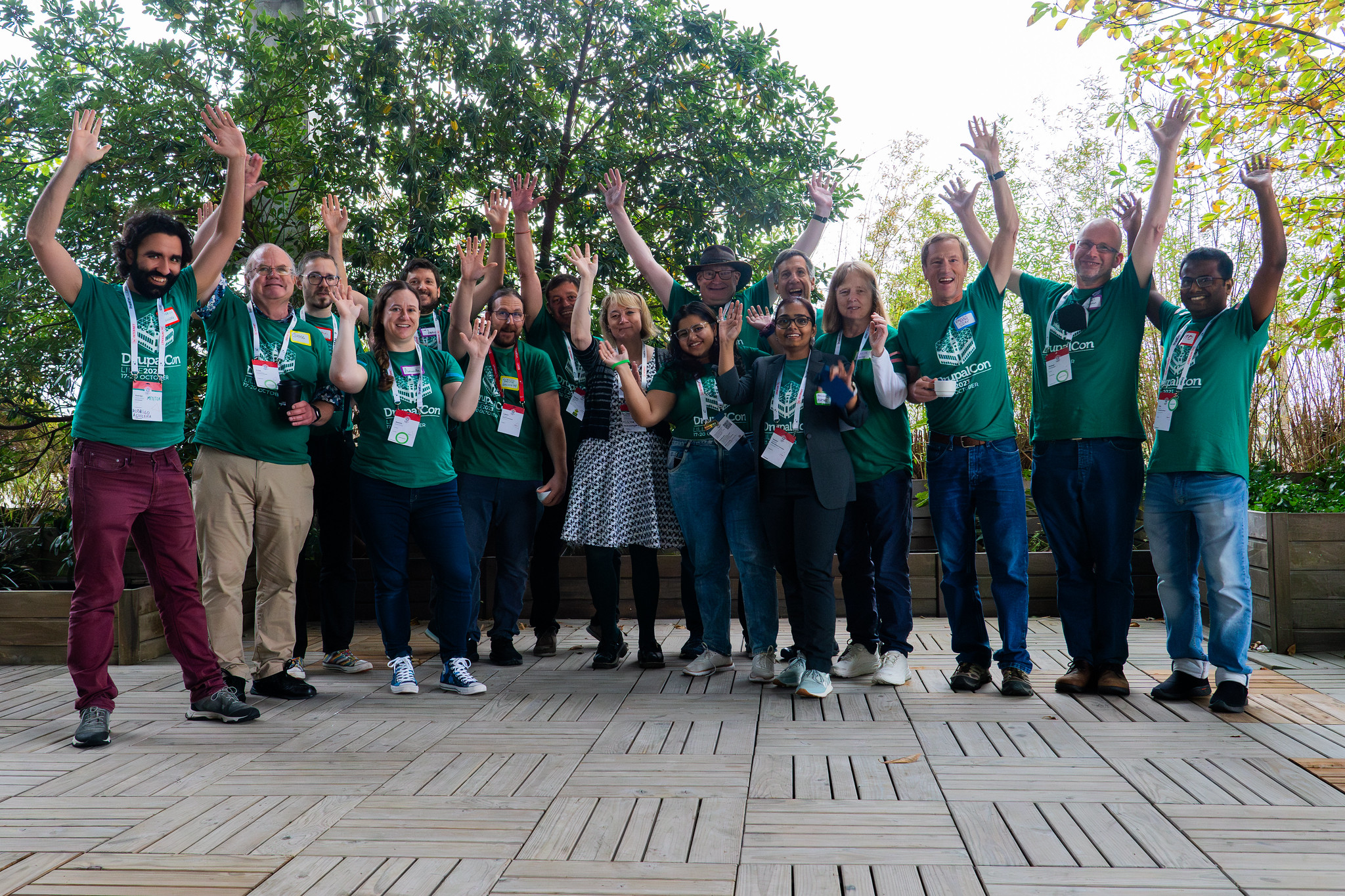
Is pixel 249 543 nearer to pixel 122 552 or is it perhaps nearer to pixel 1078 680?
pixel 122 552

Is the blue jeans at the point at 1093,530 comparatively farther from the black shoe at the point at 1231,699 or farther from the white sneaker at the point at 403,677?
the white sneaker at the point at 403,677

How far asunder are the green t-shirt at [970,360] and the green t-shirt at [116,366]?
2595 mm

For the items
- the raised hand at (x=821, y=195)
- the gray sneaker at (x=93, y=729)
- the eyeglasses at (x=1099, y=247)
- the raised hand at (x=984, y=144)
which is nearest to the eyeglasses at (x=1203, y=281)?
the eyeglasses at (x=1099, y=247)

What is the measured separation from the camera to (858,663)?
3699mm

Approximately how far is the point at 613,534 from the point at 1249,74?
12.0 feet

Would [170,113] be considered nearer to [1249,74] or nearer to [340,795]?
[340,795]

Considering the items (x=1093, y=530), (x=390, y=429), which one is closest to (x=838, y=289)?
(x=1093, y=530)

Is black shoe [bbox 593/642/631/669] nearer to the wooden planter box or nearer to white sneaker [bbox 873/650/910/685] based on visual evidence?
white sneaker [bbox 873/650/910/685]

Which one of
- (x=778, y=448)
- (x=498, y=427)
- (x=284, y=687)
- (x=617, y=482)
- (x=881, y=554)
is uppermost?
(x=498, y=427)

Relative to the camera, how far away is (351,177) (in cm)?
510

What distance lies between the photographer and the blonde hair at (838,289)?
361 cm

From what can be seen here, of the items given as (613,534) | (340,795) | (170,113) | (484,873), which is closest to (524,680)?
(613,534)

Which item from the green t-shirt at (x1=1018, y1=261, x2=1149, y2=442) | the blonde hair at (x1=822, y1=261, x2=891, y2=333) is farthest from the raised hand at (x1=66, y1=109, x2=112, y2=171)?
the green t-shirt at (x1=1018, y1=261, x2=1149, y2=442)

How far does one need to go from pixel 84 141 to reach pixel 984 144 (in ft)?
9.69
